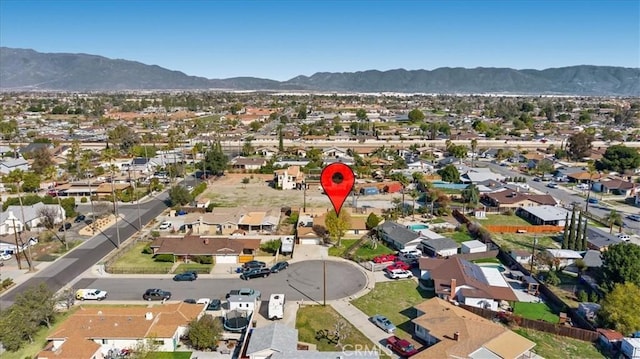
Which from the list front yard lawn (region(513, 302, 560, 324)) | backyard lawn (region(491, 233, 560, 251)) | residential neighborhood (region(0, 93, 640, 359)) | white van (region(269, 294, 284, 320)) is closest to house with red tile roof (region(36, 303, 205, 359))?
residential neighborhood (region(0, 93, 640, 359))

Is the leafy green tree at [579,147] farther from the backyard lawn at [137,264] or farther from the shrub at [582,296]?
the backyard lawn at [137,264]

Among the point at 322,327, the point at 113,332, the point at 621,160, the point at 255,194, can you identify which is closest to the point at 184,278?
the point at 113,332

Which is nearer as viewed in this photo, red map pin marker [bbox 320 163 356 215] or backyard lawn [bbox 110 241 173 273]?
backyard lawn [bbox 110 241 173 273]

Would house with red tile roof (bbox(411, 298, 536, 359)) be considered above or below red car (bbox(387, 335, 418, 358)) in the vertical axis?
above

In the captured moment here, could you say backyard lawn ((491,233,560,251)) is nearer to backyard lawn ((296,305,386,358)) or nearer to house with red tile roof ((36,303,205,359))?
backyard lawn ((296,305,386,358))

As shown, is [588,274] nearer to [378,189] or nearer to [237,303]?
[237,303]

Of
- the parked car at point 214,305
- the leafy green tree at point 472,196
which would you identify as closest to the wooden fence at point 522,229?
the leafy green tree at point 472,196

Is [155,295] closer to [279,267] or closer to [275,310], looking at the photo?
[275,310]
